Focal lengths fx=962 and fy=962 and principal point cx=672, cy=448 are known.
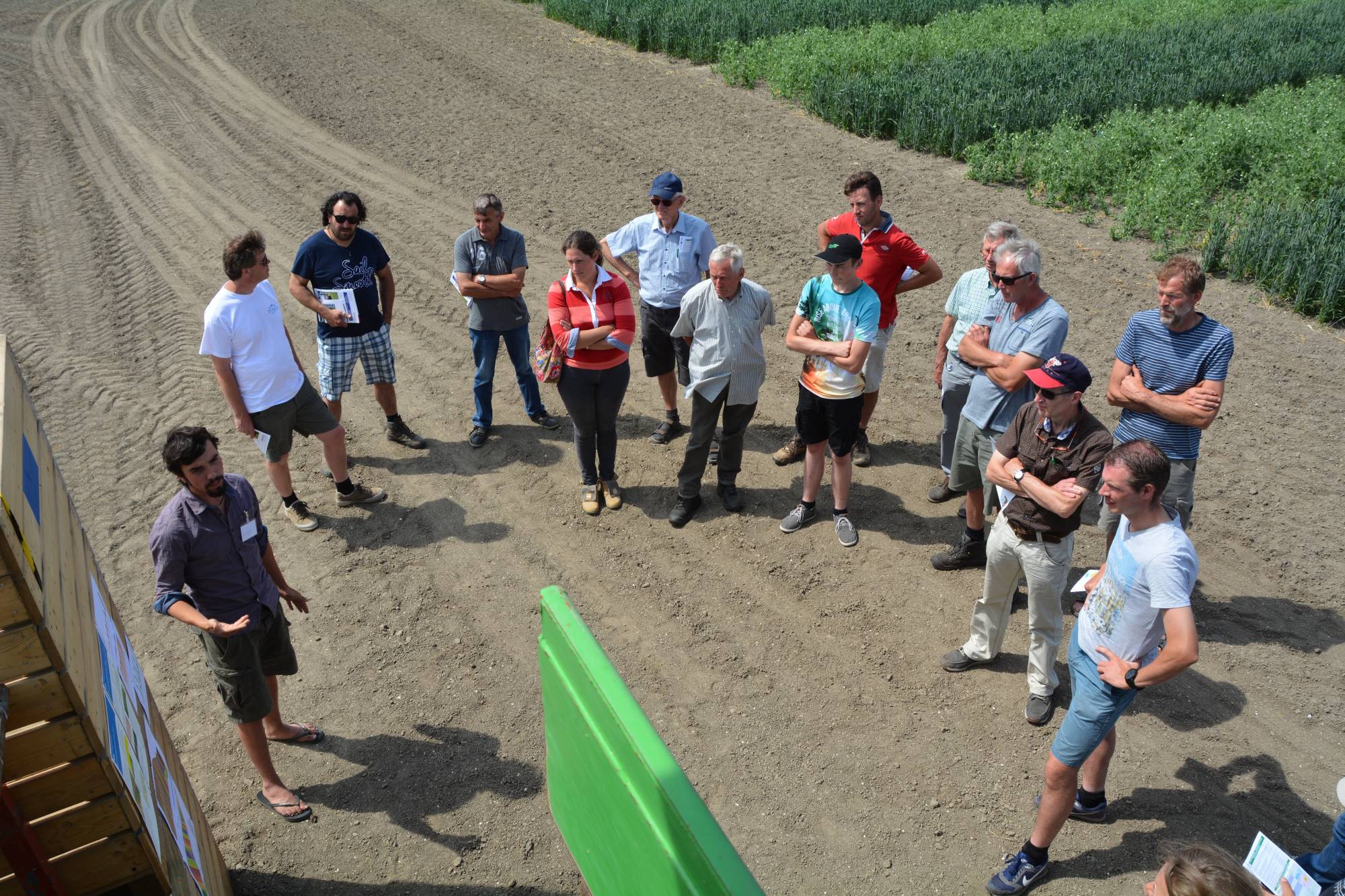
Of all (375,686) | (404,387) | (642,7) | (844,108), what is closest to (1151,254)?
(844,108)

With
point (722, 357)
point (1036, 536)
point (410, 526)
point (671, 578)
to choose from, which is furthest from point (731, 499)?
point (1036, 536)

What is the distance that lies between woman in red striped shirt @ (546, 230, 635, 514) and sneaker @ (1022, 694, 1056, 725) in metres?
3.18

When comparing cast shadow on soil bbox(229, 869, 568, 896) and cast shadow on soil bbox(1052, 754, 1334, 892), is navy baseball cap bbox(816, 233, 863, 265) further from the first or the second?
cast shadow on soil bbox(229, 869, 568, 896)

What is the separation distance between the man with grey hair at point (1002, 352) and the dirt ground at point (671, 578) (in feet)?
2.83

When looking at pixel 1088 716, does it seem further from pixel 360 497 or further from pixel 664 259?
pixel 360 497

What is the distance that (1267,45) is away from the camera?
16516mm

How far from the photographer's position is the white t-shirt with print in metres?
5.81

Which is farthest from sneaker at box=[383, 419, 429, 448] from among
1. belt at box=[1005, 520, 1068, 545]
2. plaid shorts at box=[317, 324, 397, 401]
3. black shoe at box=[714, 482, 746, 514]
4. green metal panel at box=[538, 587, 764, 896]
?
belt at box=[1005, 520, 1068, 545]

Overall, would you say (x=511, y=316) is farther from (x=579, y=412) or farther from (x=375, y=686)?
(x=375, y=686)

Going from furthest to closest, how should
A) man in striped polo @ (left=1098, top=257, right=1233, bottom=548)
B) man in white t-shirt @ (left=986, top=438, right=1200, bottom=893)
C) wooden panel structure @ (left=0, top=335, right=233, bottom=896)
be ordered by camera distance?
man in striped polo @ (left=1098, top=257, right=1233, bottom=548), man in white t-shirt @ (left=986, top=438, right=1200, bottom=893), wooden panel structure @ (left=0, top=335, right=233, bottom=896)

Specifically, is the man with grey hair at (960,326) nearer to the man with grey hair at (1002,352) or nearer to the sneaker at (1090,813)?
the man with grey hair at (1002,352)

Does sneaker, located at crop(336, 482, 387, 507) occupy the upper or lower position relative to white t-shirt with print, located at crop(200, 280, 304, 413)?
lower

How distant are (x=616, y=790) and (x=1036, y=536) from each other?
2.85 meters

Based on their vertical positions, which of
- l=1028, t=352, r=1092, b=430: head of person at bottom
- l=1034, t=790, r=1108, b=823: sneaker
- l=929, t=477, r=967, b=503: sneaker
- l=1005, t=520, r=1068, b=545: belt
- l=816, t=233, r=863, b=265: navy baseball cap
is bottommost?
l=1034, t=790, r=1108, b=823: sneaker
